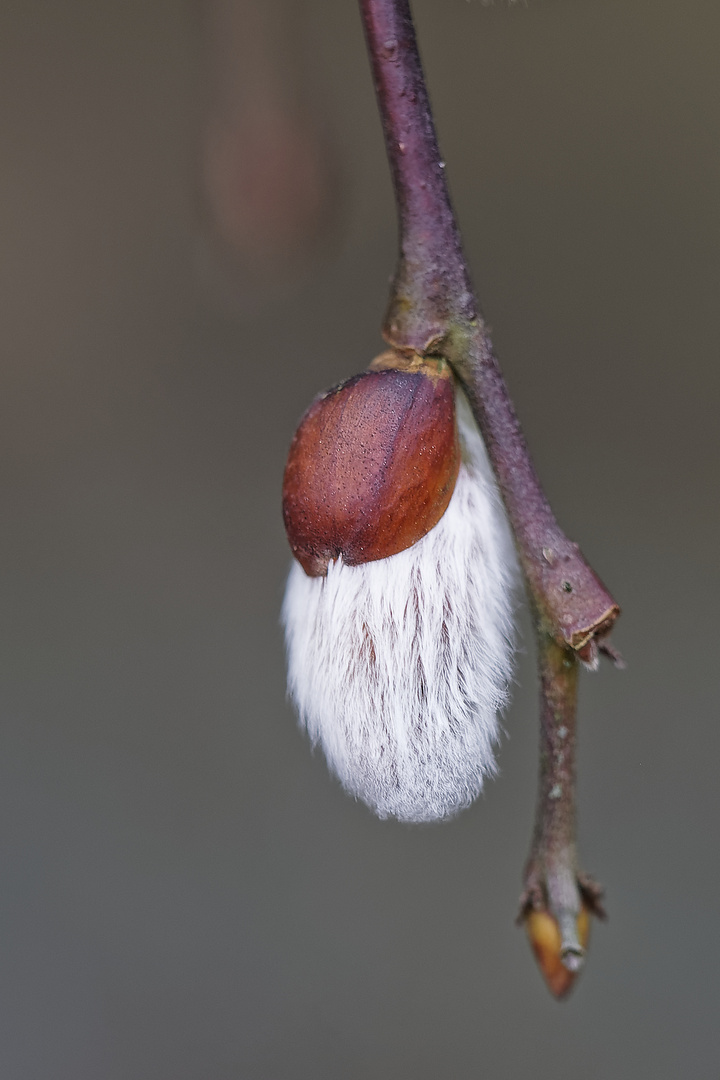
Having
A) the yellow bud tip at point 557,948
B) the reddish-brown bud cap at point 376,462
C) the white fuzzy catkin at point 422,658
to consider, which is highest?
the reddish-brown bud cap at point 376,462

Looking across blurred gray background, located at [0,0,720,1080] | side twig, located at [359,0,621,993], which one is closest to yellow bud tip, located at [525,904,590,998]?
side twig, located at [359,0,621,993]

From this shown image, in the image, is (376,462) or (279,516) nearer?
(376,462)

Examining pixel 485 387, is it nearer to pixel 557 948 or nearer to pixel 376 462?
pixel 376 462

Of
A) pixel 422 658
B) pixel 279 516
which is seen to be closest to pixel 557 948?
pixel 422 658

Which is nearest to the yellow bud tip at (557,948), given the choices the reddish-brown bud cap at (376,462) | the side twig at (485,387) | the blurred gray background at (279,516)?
the side twig at (485,387)

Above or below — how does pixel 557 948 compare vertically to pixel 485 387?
below

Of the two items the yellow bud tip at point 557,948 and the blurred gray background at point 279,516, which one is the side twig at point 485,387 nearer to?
the yellow bud tip at point 557,948

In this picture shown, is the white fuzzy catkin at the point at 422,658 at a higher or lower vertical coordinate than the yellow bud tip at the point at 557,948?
higher

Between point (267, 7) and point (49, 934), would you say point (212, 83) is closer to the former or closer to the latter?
point (267, 7)

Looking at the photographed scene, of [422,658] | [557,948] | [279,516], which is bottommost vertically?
[557,948]

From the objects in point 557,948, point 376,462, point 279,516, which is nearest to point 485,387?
point 376,462
